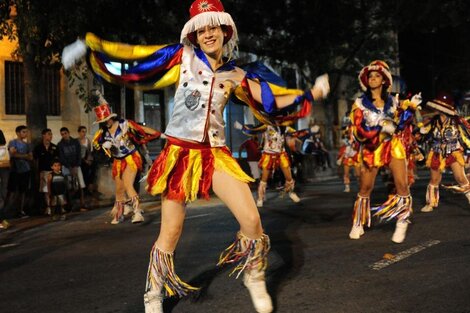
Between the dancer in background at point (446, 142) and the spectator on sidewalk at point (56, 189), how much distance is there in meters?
6.60

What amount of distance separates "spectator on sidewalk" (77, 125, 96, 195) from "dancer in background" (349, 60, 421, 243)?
314 inches

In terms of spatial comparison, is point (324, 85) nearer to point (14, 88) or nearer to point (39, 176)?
point (39, 176)

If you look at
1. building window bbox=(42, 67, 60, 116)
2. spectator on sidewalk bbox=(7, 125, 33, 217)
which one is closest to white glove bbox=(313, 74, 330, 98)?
spectator on sidewalk bbox=(7, 125, 33, 217)

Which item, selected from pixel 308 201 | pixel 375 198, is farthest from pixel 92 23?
pixel 375 198

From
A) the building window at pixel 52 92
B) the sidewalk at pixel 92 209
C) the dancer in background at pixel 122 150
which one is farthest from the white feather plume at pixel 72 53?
the building window at pixel 52 92

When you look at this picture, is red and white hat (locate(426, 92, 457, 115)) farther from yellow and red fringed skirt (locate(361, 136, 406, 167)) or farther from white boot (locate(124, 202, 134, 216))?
white boot (locate(124, 202, 134, 216))

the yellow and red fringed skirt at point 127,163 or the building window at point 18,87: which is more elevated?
the building window at point 18,87

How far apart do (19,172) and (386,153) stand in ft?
24.5

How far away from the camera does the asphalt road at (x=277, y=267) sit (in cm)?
409

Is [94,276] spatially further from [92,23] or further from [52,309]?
[92,23]

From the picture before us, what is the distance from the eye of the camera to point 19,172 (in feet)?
35.2

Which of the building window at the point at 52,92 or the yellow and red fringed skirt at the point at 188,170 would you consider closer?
the yellow and red fringed skirt at the point at 188,170

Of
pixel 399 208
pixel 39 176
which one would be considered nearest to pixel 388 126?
pixel 399 208

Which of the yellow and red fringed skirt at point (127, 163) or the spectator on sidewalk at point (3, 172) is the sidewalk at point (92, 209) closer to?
the spectator on sidewalk at point (3, 172)
